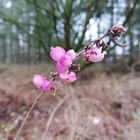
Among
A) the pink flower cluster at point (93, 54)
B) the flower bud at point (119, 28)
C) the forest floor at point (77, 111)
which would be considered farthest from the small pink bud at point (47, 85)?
the forest floor at point (77, 111)

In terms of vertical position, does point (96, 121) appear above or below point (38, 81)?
below

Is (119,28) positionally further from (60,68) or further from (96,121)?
(96,121)

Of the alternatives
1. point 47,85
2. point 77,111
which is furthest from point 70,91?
point 47,85

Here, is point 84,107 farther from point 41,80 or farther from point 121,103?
point 41,80

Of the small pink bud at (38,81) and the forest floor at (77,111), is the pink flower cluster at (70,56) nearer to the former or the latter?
the small pink bud at (38,81)

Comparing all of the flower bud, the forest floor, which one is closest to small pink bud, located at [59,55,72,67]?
the flower bud
